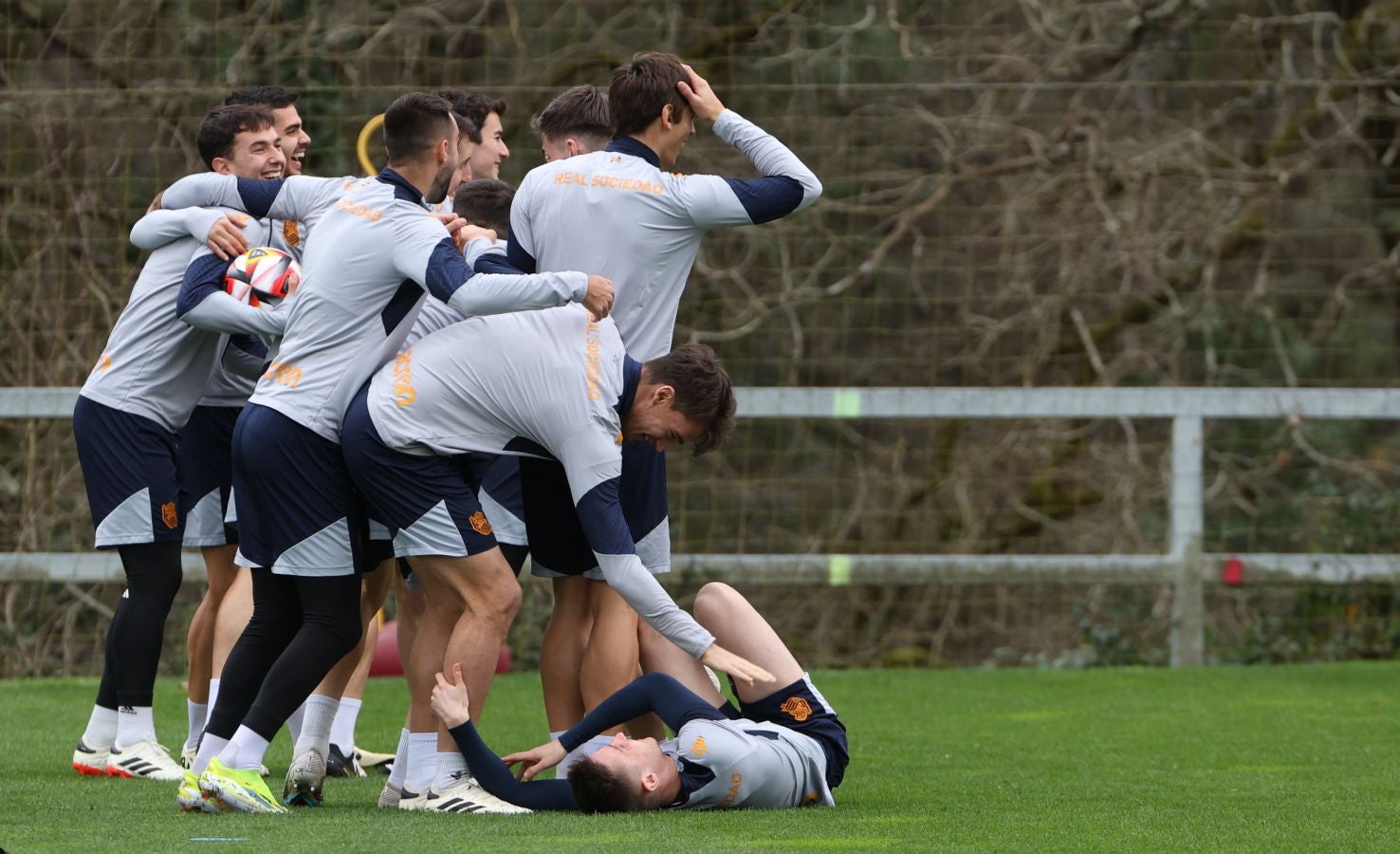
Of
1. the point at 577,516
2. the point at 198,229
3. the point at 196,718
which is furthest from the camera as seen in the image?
the point at 196,718

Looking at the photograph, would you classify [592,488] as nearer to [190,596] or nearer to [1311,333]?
[190,596]

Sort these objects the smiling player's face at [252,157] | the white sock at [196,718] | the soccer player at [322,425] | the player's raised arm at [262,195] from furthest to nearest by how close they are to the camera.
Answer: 1. the smiling player's face at [252,157]
2. the white sock at [196,718]
3. the player's raised arm at [262,195]
4. the soccer player at [322,425]

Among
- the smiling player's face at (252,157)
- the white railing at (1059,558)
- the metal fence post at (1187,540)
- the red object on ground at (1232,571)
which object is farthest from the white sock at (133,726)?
the red object on ground at (1232,571)

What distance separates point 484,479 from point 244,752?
98cm

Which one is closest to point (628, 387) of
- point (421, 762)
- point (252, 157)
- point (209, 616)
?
point (421, 762)

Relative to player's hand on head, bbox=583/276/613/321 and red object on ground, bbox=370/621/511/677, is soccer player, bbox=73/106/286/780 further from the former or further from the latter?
red object on ground, bbox=370/621/511/677

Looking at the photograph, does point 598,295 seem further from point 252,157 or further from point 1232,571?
point 1232,571

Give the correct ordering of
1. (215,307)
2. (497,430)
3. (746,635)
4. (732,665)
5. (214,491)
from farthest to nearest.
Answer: (214,491) < (215,307) < (746,635) < (497,430) < (732,665)

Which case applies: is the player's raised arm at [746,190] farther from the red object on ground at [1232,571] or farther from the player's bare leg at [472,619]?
the red object on ground at [1232,571]

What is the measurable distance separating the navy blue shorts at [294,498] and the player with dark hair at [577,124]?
1.29 metres

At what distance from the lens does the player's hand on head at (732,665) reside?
4.48m

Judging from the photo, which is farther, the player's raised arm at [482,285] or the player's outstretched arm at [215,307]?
the player's outstretched arm at [215,307]

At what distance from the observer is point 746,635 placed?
5000 millimetres

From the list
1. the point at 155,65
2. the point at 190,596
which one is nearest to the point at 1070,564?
the point at 190,596
